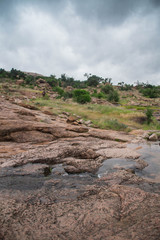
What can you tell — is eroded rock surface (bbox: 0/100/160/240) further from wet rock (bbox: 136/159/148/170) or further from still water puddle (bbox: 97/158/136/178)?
still water puddle (bbox: 97/158/136/178)

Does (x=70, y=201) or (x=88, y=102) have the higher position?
(x=88, y=102)

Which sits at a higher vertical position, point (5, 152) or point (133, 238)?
point (133, 238)

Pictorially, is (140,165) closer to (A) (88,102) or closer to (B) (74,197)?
(B) (74,197)

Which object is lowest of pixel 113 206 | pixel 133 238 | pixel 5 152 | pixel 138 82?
pixel 5 152

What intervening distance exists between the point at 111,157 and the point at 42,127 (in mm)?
4140

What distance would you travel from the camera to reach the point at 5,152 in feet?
16.8

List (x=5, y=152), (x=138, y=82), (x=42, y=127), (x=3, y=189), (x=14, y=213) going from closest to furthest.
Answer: (x=14, y=213)
(x=3, y=189)
(x=5, y=152)
(x=42, y=127)
(x=138, y=82)

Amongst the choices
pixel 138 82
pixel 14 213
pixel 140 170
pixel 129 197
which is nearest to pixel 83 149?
pixel 140 170

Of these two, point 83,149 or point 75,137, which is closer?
point 83,149

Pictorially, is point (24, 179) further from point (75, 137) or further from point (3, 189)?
point (75, 137)

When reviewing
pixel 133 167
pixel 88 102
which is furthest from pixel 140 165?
pixel 88 102

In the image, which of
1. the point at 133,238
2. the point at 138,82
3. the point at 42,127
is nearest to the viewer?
the point at 133,238

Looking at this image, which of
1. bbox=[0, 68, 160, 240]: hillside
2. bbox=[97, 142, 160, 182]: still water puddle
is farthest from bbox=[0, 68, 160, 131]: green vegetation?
bbox=[0, 68, 160, 240]: hillside

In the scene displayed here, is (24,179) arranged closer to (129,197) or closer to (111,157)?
(129,197)
